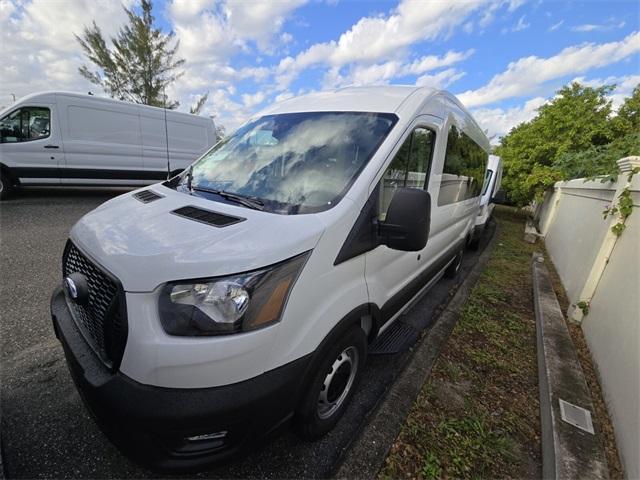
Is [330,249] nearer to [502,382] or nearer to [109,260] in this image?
[109,260]

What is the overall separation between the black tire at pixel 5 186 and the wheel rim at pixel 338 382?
912 centimetres

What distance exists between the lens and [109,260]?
4.90 feet

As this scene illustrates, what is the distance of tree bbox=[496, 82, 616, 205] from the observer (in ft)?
39.4

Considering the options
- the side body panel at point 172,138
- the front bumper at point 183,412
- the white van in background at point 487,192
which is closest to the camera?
the front bumper at point 183,412

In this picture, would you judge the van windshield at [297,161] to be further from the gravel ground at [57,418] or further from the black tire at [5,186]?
the black tire at [5,186]

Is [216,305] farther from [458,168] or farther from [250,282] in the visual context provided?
[458,168]

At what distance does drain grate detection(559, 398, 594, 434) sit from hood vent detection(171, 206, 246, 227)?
8.64ft

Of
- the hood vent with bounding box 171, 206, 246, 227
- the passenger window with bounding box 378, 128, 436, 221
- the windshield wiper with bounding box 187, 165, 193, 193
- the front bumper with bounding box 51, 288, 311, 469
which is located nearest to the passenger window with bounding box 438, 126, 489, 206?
the passenger window with bounding box 378, 128, 436, 221

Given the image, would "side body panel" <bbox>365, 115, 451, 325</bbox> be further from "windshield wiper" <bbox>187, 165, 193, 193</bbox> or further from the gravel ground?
"windshield wiper" <bbox>187, 165, 193, 193</bbox>

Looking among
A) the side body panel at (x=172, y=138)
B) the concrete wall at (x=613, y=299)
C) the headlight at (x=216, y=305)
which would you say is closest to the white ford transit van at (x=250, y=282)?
the headlight at (x=216, y=305)

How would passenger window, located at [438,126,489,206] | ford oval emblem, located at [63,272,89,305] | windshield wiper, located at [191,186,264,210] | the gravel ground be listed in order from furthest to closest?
passenger window, located at [438,126,489,206], windshield wiper, located at [191,186,264,210], the gravel ground, ford oval emblem, located at [63,272,89,305]

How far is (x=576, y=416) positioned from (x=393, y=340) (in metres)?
1.35

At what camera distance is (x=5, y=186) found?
23.2 feet

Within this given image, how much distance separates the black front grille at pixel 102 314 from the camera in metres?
1.38
